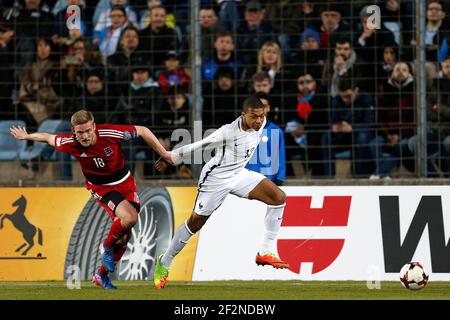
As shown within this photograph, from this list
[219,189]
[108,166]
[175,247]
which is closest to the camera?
[108,166]

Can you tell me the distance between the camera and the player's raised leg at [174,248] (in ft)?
45.1

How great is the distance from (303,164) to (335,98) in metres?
1.13

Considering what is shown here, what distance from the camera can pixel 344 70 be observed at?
57.9ft

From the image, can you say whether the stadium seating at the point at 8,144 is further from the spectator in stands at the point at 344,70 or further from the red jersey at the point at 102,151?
the spectator in stands at the point at 344,70

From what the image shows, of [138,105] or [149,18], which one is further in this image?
[149,18]

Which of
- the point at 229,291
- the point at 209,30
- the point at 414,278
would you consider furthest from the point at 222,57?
the point at 414,278

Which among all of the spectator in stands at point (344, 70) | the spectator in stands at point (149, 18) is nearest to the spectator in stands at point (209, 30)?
the spectator in stands at point (149, 18)

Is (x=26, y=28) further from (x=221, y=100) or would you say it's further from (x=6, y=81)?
(x=221, y=100)

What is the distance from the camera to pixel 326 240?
52.8 ft

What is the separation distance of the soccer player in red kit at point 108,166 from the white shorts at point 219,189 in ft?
2.73

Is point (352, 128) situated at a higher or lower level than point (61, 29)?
lower

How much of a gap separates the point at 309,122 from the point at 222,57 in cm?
163

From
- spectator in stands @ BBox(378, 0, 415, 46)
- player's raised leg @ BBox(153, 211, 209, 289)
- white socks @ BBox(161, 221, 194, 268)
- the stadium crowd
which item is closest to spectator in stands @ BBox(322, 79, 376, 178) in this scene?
the stadium crowd
